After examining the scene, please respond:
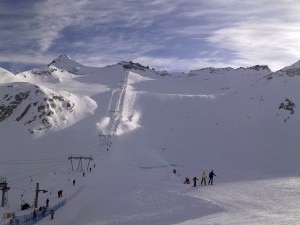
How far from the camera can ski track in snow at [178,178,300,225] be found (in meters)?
23.3

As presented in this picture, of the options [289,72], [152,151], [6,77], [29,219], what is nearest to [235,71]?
[289,72]

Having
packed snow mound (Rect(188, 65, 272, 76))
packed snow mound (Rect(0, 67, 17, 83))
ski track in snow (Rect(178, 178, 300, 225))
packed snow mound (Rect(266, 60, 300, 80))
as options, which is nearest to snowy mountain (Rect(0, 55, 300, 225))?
ski track in snow (Rect(178, 178, 300, 225))

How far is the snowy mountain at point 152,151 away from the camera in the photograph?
31.2 metres

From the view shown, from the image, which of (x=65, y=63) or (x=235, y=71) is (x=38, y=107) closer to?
(x=235, y=71)

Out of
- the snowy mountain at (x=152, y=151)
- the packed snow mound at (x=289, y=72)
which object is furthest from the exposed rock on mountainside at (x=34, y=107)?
the packed snow mound at (x=289, y=72)

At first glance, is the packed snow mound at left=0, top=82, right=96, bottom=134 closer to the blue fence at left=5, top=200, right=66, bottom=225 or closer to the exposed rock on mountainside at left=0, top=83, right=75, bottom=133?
the exposed rock on mountainside at left=0, top=83, right=75, bottom=133

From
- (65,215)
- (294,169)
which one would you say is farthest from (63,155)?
(294,169)

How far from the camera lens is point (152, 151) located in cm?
6544

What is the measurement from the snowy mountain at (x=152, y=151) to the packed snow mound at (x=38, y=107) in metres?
0.25

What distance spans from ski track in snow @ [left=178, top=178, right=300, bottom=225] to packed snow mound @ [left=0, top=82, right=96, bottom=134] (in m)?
46.8

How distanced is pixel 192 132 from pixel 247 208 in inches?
1795

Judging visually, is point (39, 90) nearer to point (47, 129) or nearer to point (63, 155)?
point (47, 129)

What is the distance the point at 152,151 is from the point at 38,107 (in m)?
28.5

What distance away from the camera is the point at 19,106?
84.8 metres
